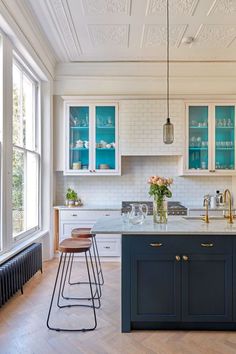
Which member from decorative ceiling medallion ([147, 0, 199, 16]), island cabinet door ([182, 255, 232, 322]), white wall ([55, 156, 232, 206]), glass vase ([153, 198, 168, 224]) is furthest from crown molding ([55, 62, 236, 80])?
island cabinet door ([182, 255, 232, 322])

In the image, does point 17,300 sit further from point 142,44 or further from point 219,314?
point 142,44

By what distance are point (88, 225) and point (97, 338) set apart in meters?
2.40

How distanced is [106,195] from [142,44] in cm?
266

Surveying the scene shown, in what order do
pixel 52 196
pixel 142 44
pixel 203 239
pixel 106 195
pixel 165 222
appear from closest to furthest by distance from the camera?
pixel 203 239
pixel 165 222
pixel 142 44
pixel 52 196
pixel 106 195

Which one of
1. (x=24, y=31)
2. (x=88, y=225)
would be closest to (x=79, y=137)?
(x=88, y=225)

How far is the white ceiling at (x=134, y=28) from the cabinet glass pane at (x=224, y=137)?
92 cm

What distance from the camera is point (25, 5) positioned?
3.26m

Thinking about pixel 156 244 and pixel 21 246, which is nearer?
pixel 156 244

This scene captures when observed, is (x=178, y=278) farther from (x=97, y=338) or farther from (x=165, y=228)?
(x=97, y=338)

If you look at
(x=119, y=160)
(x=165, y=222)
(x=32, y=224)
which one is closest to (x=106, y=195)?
(x=119, y=160)

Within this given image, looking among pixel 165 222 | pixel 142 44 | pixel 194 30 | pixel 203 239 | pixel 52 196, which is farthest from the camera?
pixel 52 196

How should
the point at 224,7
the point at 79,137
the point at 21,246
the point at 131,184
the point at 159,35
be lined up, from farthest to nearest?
the point at 131,184 < the point at 79,137 < the point at 159,35 < the point at 21,246 < the point at 224,7

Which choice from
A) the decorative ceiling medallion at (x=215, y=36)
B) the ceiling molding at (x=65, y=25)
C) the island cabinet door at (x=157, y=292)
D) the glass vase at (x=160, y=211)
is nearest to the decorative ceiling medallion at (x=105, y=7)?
the ceiling molding at (x=65, y=25)

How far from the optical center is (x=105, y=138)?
4.99 m
